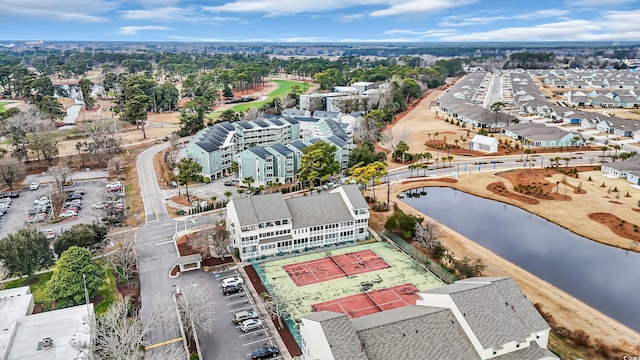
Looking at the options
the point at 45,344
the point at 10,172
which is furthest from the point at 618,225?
the point at 10,172

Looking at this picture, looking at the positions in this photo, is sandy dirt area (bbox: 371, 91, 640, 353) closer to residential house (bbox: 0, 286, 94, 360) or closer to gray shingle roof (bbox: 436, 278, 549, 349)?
gray shingle roof (bbox: 436, 278, 549, 349)

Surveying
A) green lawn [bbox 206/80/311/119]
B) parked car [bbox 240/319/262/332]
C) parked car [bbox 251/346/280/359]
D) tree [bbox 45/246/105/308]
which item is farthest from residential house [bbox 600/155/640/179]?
green lawn [bbox 206/80/311/119]

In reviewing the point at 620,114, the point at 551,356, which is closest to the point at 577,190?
the point at 551,356

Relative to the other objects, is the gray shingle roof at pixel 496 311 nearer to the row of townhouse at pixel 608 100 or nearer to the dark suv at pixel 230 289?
the dark suv at pixel 230 289

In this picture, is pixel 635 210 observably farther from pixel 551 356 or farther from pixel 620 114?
pixel 620 114

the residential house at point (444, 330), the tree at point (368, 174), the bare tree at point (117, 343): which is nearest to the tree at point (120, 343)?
the bare tree at point (117, 343)
